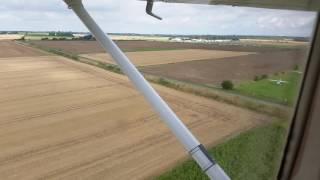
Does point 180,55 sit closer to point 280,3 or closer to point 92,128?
point 92,128

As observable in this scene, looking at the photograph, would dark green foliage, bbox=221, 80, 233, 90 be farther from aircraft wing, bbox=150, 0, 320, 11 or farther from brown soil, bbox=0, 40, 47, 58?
brown soil, bbox=0, 40, 47, 58

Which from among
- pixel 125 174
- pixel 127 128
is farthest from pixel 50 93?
pixel 125 174

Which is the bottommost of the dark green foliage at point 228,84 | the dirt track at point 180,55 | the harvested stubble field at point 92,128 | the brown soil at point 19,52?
the brown soil at point 19,52

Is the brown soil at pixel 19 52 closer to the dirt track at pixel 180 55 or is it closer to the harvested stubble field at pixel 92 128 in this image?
the harvested stubble field at pixel 92 128

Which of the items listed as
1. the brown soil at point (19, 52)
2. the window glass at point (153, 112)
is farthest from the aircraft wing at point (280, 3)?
the brown soil at point (19, 52)

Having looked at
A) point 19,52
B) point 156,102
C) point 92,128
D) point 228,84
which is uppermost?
point 156,102

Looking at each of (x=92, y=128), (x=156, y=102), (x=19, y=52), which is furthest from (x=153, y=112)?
(x=19, y=52)

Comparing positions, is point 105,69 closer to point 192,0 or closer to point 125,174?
point 125,174

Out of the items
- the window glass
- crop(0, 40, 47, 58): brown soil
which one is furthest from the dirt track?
crop(0, 40, 47, 58): brown soil
